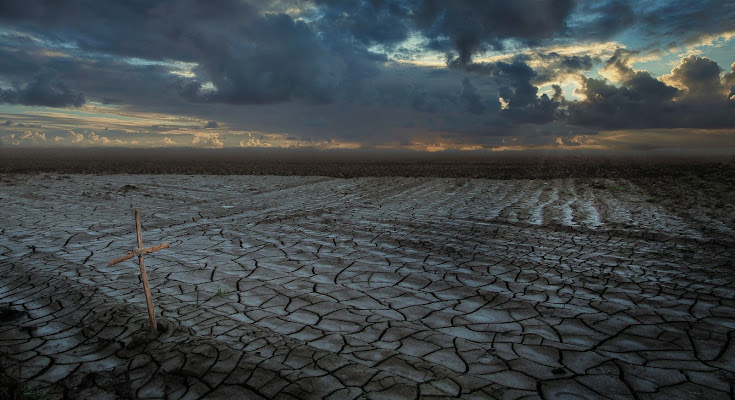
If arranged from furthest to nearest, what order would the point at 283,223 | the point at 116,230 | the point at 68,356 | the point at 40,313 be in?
the point at 283,223 → the point at 116,230 → the point at 40,313 → the point at 68,356

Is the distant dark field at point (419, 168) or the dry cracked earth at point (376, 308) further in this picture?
the distant dark field at point (419, 168)

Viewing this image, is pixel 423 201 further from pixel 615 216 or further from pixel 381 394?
pixel 381 394

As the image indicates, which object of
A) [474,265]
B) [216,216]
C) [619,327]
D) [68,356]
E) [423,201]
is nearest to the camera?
[68,356]

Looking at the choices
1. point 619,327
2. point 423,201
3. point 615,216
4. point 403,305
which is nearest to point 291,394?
point 403,305

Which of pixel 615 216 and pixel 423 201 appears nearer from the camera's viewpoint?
pixel 615 216

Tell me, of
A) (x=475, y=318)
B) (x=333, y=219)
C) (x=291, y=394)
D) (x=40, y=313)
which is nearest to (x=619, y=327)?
(x=475, y=318)

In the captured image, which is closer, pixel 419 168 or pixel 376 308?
pixel 376 308

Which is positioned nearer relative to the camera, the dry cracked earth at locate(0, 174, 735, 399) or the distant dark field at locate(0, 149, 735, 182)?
the dry cracked earth at locate(0, 174, 735, 399)
